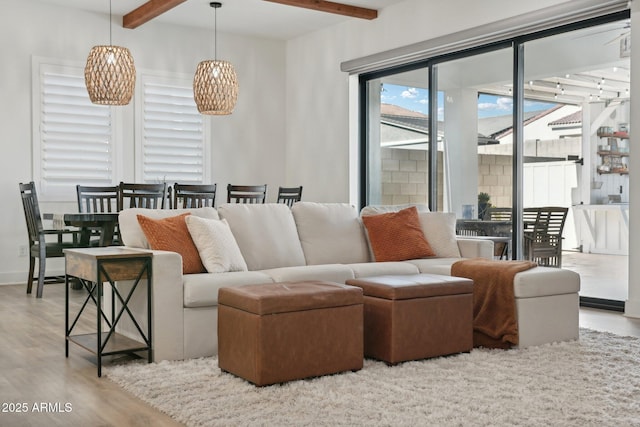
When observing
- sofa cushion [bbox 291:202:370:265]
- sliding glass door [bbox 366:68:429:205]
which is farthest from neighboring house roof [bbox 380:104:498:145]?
sofa cushion [bbox 291:202:370:265]

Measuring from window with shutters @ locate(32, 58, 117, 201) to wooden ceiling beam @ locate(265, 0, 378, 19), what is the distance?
2.31 metres

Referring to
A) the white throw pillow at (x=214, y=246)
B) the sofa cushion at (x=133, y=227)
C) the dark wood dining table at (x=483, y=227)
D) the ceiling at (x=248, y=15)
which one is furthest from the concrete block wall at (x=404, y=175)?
the sofa cushion at (x=133, y=227)

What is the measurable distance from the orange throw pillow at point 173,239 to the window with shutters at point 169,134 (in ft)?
12.6

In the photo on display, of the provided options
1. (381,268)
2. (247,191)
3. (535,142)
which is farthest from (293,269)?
(535,142)

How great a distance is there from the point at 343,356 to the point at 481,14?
4.00 m

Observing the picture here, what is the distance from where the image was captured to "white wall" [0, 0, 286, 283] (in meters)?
6.96

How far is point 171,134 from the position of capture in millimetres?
7988

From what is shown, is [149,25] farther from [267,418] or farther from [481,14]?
[267,418]

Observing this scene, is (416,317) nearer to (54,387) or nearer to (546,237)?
(54,387)

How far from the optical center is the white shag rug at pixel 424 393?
8.77 ft

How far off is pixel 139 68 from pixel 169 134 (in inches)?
30.3

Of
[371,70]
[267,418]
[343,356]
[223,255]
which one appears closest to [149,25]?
[371,70]

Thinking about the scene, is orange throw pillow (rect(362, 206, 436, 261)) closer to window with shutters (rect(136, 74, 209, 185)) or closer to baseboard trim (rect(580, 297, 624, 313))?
baseboard trim (rect(580, 297, 624, 313))

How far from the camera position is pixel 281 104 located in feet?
28.7
